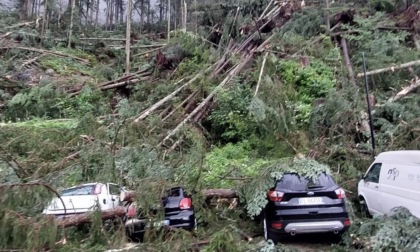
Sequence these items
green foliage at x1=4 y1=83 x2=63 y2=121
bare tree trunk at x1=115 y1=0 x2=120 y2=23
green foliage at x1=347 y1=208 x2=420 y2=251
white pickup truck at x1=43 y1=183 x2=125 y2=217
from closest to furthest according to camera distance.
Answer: green foliage at x1=347 y1=208 x2=420 y2=251
white pickup truck at x1=43 y1=183 x2=125 y2=217
green foliage at x1=4 y1=83 x2=63 y2=121
bare tree trunk at x1=115 y1=0 x2=120 y2=23

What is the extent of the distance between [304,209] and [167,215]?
7.25 ft

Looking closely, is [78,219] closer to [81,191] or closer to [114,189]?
[114,189]

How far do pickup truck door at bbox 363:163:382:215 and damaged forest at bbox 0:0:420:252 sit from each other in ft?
1.25

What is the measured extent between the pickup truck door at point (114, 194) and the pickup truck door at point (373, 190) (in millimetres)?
4751

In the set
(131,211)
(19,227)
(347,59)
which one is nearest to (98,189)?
(131,211)

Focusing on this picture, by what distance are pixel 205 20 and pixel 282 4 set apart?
152 inches

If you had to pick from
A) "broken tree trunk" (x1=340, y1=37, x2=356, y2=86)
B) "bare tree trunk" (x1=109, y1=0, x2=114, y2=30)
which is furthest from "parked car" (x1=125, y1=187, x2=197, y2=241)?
"bare tree trunk" (x1=109, y1=0, x2=114, y2=30)

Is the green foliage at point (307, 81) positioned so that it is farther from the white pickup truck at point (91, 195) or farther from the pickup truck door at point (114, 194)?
the white pickup truck at point (91, 195)

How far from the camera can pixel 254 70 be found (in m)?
14.9

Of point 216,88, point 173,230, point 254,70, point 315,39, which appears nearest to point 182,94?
point 216,88

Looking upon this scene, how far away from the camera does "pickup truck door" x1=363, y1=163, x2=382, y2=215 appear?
7.90 metres

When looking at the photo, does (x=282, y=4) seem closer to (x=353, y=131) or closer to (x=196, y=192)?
(x=353, y=131)

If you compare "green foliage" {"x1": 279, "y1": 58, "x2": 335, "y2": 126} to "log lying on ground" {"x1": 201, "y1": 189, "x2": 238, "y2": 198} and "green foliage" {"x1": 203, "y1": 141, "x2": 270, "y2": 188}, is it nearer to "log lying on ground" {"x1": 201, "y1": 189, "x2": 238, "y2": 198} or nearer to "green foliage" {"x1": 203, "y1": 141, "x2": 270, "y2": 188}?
"green foliage" {"x1": 203, "y1": 141, "x2": 270, "y2": 188}

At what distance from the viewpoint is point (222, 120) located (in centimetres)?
1344
